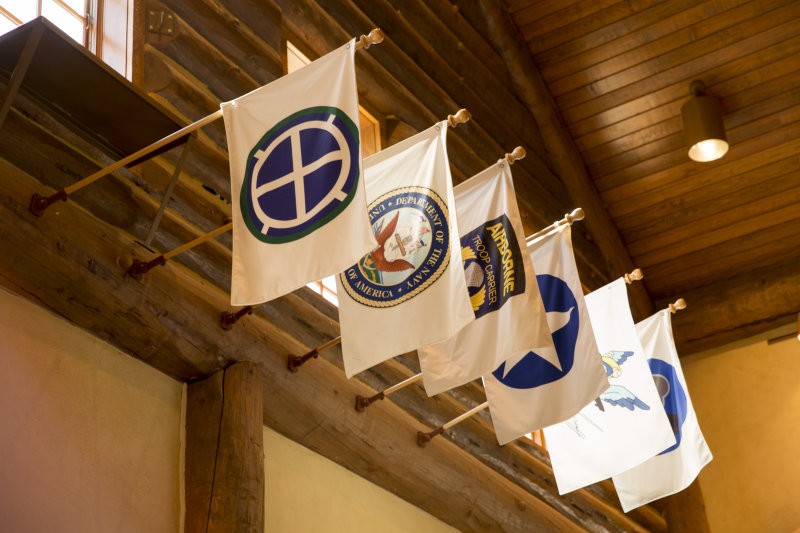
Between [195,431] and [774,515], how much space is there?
285 inches

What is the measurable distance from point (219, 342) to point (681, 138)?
23.3 ft

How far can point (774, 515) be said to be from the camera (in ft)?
33.6

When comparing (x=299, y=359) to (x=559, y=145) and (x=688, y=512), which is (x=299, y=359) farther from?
(x=688, y=512)

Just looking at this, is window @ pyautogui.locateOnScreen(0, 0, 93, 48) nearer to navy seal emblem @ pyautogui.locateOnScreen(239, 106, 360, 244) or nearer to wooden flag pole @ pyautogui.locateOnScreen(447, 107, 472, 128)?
navy seal emblem @ pyautogui.locateOnScreen(239, 106, 360, 244)

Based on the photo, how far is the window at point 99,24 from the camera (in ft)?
17.9

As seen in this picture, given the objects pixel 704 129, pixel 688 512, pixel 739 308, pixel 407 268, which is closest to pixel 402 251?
pixel 407 268

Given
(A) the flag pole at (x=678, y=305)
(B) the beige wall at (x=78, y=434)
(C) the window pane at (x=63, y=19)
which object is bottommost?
(B) the beige wall at (x=78, y=434)

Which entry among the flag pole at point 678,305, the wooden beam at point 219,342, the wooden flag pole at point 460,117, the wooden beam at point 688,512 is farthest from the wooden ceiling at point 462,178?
the flag pole at point 678,305

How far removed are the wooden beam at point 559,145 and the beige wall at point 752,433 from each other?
1164 millimetres

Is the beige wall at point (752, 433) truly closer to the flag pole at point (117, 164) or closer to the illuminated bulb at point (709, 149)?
the illuminated bulb at point (709, 149)

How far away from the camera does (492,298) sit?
516 cm

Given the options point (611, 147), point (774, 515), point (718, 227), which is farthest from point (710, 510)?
point (611, 147)

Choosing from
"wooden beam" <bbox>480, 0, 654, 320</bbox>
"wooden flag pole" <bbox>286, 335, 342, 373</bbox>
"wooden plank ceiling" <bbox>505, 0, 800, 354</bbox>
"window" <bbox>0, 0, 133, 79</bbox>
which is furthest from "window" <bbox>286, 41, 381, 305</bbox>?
"wooden plank ceiling" <bbox>505, 0, 800, 354</bbox>

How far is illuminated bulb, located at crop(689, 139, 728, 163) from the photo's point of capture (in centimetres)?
999
